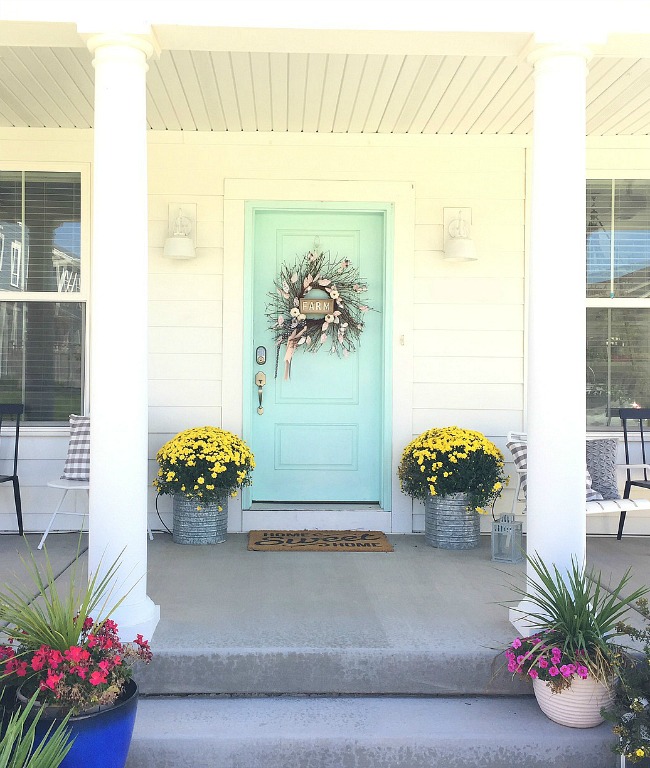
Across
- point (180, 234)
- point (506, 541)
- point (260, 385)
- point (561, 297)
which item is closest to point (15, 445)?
point (260, 385)

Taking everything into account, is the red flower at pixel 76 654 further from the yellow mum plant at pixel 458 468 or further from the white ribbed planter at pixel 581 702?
the yellow mum plant at pixel 458 468

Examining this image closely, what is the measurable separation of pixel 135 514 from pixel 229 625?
0.58 m

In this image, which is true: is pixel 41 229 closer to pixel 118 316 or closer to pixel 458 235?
pixel 118 316

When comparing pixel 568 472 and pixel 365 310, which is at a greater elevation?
pixel 365 310

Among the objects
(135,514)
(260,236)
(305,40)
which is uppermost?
(305,40)

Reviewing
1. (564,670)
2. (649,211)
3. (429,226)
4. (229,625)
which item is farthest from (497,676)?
(649,211)

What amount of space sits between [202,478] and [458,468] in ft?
4.78

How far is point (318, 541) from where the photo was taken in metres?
4.53

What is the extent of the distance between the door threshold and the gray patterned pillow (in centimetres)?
131

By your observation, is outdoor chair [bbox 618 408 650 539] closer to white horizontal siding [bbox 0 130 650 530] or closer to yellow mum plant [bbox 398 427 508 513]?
white horizontal siding [bbox 0 130 650 530]

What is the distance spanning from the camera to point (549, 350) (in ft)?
9.91

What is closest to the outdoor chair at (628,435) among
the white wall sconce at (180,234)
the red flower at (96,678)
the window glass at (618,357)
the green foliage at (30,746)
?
the window glass at (618,357)

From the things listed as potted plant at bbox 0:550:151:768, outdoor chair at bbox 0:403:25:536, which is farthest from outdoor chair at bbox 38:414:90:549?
potted plant at bbox 0:550:151:768

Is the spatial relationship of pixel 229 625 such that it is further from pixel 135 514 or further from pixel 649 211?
pixel 649 211
